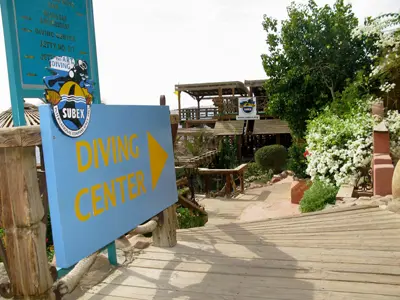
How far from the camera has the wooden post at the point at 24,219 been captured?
188 cm

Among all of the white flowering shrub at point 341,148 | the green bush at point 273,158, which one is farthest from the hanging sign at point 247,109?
the white flowering shrub at point 341,148

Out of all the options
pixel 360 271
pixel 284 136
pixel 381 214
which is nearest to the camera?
pixel 360 271

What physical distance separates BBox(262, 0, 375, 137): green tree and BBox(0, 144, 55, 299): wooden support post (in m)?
9.62

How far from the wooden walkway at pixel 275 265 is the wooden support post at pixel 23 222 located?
0.70m

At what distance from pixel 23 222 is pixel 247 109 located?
1915cm

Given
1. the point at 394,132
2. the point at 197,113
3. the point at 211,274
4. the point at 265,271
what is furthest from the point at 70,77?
the point at 197,113

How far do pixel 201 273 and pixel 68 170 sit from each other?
1.47m

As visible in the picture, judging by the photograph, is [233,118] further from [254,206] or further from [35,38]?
[35,38]

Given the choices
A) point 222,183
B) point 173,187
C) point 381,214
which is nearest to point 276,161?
point 222,183

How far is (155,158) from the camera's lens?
119 inches

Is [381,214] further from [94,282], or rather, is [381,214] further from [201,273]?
[94,282]

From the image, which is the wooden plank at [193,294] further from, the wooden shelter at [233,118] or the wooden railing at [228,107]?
the wooden railing at [228,107]

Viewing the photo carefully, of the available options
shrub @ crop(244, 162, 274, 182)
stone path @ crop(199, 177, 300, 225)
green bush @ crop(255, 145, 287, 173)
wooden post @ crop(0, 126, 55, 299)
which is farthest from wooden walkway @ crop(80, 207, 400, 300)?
green bush @ crop(255, 145, 287, 173)

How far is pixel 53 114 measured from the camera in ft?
6.11
